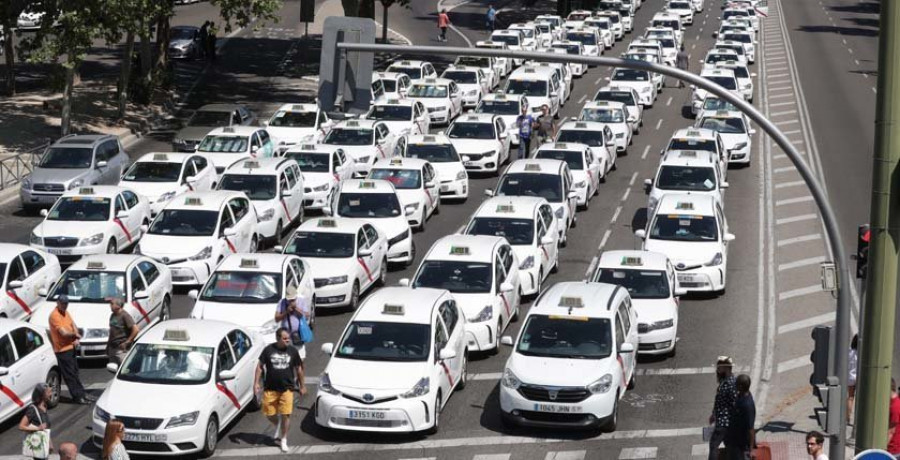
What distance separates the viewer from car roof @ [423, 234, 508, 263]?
25.9 meters

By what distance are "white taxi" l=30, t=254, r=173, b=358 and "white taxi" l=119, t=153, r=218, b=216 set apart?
26.8 ft

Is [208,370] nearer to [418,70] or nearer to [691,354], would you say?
[691,354]

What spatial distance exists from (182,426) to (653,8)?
8064cm

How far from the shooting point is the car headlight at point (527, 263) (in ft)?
93.8

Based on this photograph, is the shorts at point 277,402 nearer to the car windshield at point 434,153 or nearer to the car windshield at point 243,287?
the car windshield at point 243,287

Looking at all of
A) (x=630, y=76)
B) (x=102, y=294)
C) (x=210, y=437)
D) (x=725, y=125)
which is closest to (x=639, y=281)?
(x=210, y=437)

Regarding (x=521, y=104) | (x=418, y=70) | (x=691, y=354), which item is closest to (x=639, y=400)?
(x=691, y=354)

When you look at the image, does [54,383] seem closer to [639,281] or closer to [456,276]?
[456,276]

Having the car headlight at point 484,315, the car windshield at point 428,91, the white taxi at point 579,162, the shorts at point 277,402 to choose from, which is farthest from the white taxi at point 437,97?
the shorts at point 277,402

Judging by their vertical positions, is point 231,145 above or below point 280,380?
above

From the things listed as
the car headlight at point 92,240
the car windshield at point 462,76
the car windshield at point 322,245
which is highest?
the car windshield at point 462,76

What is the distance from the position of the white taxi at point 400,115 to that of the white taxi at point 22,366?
72.8ft

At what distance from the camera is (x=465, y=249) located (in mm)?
26016

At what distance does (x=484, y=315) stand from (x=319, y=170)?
12.7m
